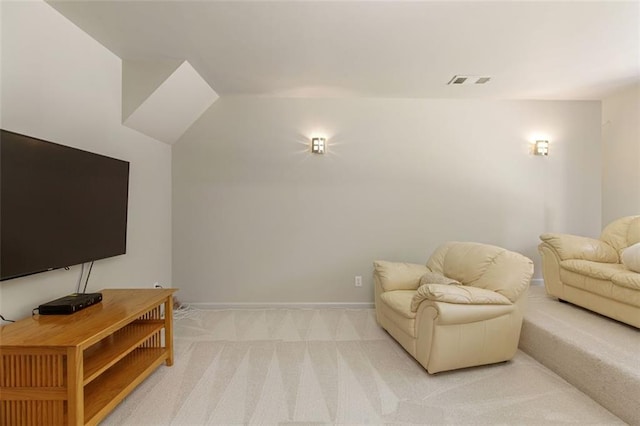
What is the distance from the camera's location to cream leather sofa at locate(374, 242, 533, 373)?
2213 mm

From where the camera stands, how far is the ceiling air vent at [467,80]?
10.3ft

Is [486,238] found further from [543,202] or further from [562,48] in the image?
[562,48]

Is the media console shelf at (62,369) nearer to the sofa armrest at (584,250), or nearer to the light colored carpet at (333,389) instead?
the light colored carpet at (333,389)

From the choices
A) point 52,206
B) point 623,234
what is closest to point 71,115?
point 52,206

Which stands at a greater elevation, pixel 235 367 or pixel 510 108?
pixel 510 108

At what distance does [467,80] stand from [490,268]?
1989 millimetres

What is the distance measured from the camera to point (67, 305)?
6.24ft

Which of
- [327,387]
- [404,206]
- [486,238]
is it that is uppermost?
[404,206]

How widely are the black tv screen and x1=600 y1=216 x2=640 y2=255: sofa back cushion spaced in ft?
16.0

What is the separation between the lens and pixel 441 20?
2.19 metres

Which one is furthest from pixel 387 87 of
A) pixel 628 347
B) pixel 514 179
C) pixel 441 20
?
pixel 628 347

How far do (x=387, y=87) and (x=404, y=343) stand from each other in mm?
2668

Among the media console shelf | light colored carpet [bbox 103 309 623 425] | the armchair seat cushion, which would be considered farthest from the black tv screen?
the armchair seat cushion

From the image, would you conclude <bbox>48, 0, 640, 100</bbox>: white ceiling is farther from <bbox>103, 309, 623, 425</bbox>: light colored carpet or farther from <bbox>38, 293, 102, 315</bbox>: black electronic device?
<bbox>103, 309, 623, 425</bbox>: light colored carpet
